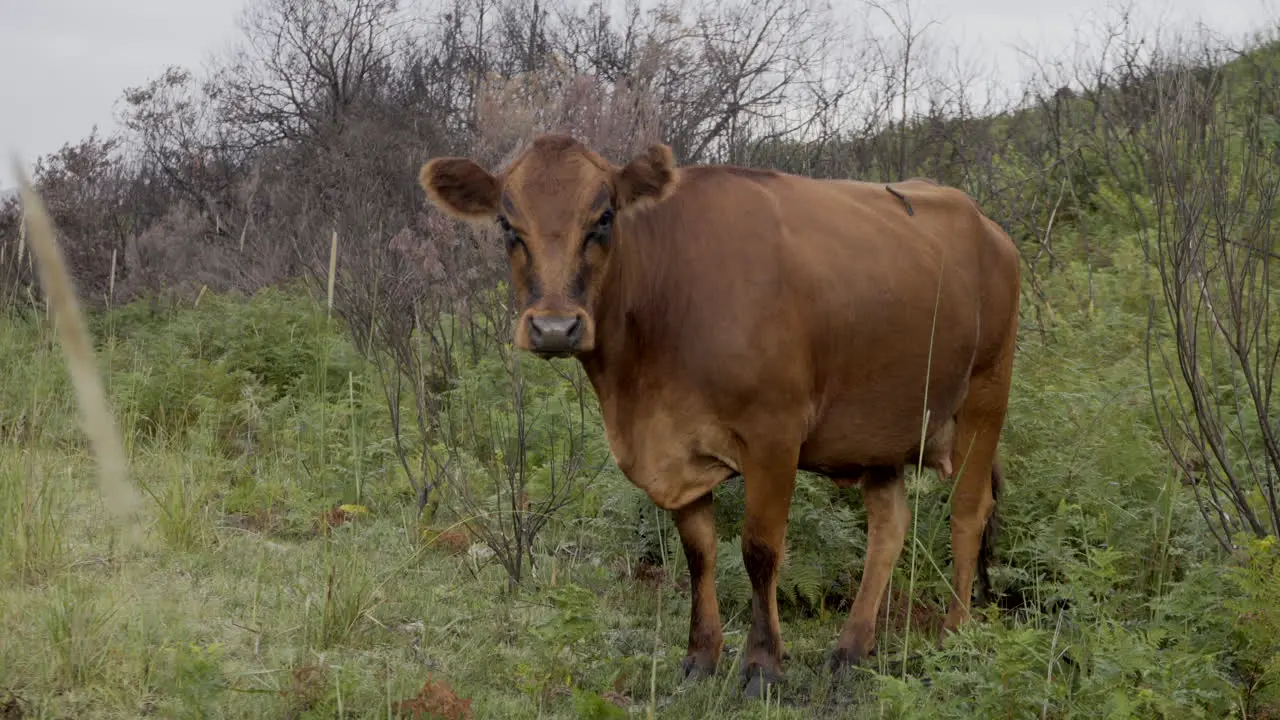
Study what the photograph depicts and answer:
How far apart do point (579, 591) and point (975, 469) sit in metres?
2.30

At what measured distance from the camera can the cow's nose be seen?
391cm

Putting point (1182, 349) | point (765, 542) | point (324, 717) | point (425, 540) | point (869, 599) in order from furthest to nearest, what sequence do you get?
point (425, 540), point (869, 599), point (765, 542), point (1182, 349), point (324, 717)

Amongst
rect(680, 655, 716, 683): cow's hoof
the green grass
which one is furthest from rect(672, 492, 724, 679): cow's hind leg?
the green grass

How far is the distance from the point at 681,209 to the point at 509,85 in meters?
9.75

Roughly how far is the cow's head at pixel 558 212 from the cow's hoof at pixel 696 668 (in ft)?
4.59

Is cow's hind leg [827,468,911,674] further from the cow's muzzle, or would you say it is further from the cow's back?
the cow's muzzle

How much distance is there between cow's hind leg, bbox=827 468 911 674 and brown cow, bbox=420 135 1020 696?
1cm

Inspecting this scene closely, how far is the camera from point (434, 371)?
28.6 feet


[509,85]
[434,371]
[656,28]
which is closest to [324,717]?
[434,371]

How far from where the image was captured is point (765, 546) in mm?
4402

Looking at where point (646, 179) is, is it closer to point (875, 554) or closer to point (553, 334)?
Result: point (553, 334)

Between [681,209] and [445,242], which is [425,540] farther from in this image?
[445,242]

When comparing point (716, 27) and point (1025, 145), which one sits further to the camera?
point (716, 27)

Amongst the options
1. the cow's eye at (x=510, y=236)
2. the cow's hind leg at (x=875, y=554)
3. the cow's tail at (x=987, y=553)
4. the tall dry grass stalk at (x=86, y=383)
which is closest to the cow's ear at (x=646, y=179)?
the cow's eye at (x=510, y=236)
